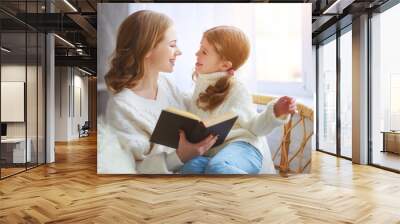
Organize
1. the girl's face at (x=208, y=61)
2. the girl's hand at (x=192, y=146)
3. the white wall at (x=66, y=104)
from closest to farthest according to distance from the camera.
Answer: the girl's hand at (x=192, y=146), the girl's face at (x=208, y=61), the white wall at (x=66, y=104)

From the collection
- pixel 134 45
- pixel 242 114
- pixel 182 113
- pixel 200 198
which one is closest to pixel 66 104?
pixel 134 45

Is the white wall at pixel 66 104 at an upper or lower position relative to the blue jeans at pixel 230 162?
upper

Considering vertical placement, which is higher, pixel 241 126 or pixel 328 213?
pixel 241 126

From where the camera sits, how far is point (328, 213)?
4191 millimetres

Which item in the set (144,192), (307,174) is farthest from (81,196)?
(307,174)

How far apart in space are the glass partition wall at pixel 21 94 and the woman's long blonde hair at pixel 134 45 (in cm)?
165

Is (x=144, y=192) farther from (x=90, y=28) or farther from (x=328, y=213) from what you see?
(x=90, y=28)

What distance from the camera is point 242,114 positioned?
6520 mm

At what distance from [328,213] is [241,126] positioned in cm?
254

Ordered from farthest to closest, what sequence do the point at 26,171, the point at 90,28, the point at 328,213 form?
the point at 90,28, the point at 26,171, the point at 328,213

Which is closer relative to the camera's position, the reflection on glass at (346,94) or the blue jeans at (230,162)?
the blue jeans at (230,162)

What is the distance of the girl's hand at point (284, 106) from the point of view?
6590 millimetres

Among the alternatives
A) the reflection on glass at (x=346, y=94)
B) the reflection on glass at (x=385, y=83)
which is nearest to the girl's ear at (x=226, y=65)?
the reflection on glass at (x=385, y=83)

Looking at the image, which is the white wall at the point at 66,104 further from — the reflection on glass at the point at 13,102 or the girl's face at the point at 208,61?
the girl's face at the point at 208,61
